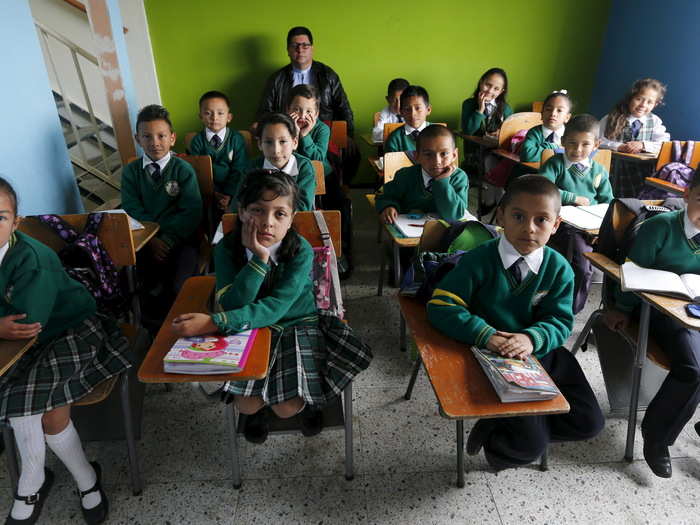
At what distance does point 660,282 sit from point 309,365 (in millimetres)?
1109

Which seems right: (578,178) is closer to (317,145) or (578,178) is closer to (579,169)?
(579,169)

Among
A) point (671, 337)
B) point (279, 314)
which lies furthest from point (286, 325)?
point (671, 337)

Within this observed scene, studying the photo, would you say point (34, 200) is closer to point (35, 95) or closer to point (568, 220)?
point (35, 95)

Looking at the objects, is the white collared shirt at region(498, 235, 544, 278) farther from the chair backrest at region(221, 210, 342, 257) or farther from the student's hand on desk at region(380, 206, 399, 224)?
the student's hand on desk at region(380, 206, 399, 224)

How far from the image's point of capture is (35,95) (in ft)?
7.70

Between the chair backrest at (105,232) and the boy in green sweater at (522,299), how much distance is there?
1.11m

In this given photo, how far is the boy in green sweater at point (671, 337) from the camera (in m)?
1.51

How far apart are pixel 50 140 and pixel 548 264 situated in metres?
2.51

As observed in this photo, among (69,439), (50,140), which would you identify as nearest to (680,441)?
(69,439)

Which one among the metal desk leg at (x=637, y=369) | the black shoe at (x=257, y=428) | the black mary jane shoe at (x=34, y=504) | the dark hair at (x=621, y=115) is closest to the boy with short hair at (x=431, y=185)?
the metal desk leg at (x=637, y=369)

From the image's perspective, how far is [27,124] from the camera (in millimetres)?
2275

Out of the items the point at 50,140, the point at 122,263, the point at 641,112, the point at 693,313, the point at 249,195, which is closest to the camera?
the point at 693,313

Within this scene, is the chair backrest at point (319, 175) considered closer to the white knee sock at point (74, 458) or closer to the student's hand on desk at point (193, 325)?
the student's hand on desk at point (193, 325)

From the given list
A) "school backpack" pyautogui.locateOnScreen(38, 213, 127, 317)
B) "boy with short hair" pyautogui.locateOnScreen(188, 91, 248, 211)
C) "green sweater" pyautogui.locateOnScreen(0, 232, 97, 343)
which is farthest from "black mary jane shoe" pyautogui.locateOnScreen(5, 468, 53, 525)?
"boy with short hair" pyautogui.locateOnScreen(188, 91, 248, 211)
